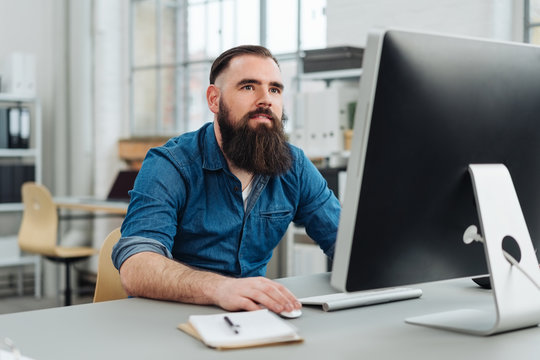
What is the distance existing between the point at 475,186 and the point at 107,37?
5015 millimetres

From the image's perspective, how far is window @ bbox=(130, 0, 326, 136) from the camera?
470 cm

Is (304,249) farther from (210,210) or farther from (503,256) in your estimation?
(503,256)

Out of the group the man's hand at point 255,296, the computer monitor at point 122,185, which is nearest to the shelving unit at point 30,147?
the computer monitor at point 122,185

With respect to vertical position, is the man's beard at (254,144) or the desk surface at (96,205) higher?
the man's beard at (254,144)

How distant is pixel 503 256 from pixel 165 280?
64cm

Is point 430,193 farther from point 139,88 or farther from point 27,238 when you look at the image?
point 139,88

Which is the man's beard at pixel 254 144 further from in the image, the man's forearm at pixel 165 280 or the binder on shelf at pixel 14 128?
Answer: the binder on shelf at pixel 14 128

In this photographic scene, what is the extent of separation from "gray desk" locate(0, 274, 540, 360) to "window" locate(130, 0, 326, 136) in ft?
11.2

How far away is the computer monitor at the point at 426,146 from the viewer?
0.96 metres

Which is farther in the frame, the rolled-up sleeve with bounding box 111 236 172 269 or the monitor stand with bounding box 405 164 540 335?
the rolled-up sleeve with bounding box 111 236 172 269

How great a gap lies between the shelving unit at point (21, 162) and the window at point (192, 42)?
0.80 metres

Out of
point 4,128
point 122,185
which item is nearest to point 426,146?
point 122,185

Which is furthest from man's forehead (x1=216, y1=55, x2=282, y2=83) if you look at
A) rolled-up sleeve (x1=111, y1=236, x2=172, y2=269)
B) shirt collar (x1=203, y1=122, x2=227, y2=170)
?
rolled-up sleeve (x1=111, y1=236, x2=172, y2=269)

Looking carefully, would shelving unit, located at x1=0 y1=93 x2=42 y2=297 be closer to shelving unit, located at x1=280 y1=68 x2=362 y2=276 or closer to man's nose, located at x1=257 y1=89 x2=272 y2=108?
shelving unit, located at x1=280 y1=68 x2=362 y2=276
